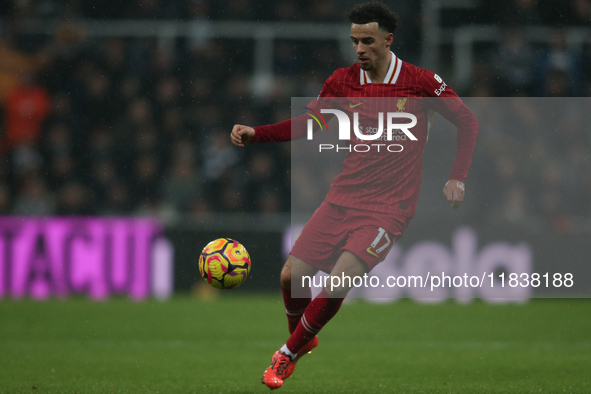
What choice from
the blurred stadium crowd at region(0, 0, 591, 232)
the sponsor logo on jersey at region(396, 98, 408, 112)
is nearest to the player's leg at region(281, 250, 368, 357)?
the sponsor logo on jersey at region(396, 98, 408, 112)

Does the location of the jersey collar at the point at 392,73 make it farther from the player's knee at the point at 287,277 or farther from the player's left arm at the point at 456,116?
the player's knee at the point at 287,277

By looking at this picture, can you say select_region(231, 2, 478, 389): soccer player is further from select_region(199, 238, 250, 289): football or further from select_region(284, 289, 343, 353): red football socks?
select_region(199, 238, 250, 289): football

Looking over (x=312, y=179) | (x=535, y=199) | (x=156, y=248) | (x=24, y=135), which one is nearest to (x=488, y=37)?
(x=535, y=199)

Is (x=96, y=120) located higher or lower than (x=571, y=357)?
higher

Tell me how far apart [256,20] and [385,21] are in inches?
296

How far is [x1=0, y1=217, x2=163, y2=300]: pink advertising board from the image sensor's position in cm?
977

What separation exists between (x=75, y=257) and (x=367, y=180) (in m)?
5.99

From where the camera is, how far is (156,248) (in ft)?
32.7

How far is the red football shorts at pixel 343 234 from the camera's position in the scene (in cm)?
466

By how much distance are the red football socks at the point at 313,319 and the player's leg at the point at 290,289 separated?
0.24 m

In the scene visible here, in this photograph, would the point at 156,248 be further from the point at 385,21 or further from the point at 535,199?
the point at 385,21

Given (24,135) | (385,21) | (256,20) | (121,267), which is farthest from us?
(256,20)

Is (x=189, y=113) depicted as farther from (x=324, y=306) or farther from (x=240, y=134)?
(x=324, y=306)

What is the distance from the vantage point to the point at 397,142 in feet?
15.9
